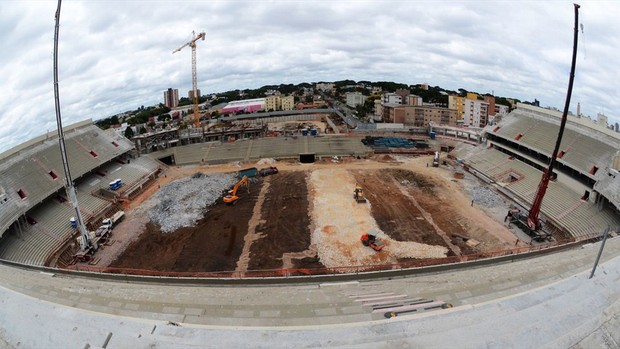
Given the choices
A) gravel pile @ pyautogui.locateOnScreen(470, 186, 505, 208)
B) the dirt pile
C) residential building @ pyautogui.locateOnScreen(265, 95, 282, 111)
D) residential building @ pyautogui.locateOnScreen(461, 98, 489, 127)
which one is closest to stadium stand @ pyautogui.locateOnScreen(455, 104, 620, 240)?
gravel pile @ pyautogui.locateOnScreen(470, 186, 505, 208)

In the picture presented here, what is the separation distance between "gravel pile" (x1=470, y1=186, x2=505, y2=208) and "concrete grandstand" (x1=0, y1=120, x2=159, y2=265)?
39909 millimetres

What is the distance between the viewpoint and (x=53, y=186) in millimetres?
33938

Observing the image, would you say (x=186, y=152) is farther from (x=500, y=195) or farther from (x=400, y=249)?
(x=500, y=195)

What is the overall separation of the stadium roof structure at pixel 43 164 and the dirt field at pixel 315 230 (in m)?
7.60

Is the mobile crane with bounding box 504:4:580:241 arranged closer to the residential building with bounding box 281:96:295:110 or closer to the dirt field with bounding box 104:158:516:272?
the dirt field with bounding box 104:158:516:272

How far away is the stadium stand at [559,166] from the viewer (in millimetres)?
28828

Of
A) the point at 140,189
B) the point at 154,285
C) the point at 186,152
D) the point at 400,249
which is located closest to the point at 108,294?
the point at 154,285

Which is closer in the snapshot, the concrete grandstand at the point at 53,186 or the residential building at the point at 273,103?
the concrete grandstand at the point at 53,186

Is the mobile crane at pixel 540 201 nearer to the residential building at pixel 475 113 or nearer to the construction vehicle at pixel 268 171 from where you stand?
the construction vehicle at pixel 268 171

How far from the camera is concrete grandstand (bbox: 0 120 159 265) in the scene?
27.5 m

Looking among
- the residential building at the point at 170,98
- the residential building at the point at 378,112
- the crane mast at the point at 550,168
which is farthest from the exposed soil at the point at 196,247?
the residential building at the point at 170,98

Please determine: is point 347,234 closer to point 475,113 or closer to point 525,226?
point 525,226

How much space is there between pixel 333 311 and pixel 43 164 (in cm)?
3693

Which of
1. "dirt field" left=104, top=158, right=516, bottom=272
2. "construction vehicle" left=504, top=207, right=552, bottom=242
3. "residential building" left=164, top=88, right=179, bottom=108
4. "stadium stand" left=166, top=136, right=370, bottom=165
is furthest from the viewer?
"residential building" left=164, top=88, right=179, bottom=108
